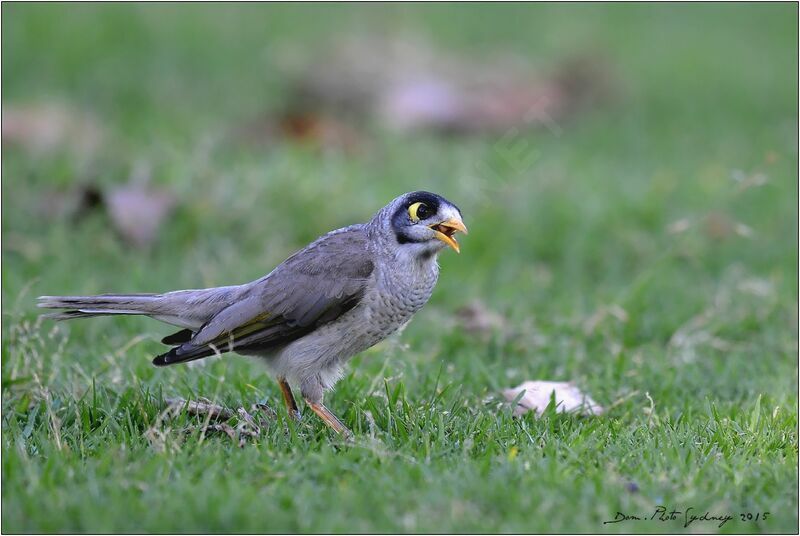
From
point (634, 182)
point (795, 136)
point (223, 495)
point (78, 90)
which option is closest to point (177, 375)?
point (223, 495)

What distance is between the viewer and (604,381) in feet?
19.7

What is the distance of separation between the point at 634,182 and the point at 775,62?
17.7 ft

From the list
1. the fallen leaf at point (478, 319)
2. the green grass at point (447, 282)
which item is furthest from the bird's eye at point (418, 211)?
the fallen leaf at point (478, 319)

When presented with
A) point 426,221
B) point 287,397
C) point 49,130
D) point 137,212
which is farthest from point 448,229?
point 49,130

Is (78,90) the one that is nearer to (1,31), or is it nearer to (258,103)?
(1,31)

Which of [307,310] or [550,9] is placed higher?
[550,9]

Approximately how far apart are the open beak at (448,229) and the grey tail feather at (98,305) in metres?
1.45

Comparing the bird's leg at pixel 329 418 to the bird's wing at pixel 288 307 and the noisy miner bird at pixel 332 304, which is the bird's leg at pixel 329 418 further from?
the bird's wing at pixel 288 307

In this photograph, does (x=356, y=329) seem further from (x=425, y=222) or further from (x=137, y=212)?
(x=137, y=212)

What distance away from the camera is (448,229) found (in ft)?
17.3

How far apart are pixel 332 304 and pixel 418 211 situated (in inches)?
23.7

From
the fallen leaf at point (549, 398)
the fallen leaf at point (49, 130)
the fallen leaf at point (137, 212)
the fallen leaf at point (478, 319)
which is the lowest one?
the fallen leaf at point (549, 398)

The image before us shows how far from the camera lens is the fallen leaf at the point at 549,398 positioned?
5312 mm

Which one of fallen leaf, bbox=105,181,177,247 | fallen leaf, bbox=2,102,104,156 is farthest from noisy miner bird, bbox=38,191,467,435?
fallen leaf, bbox=2,102,104,156
